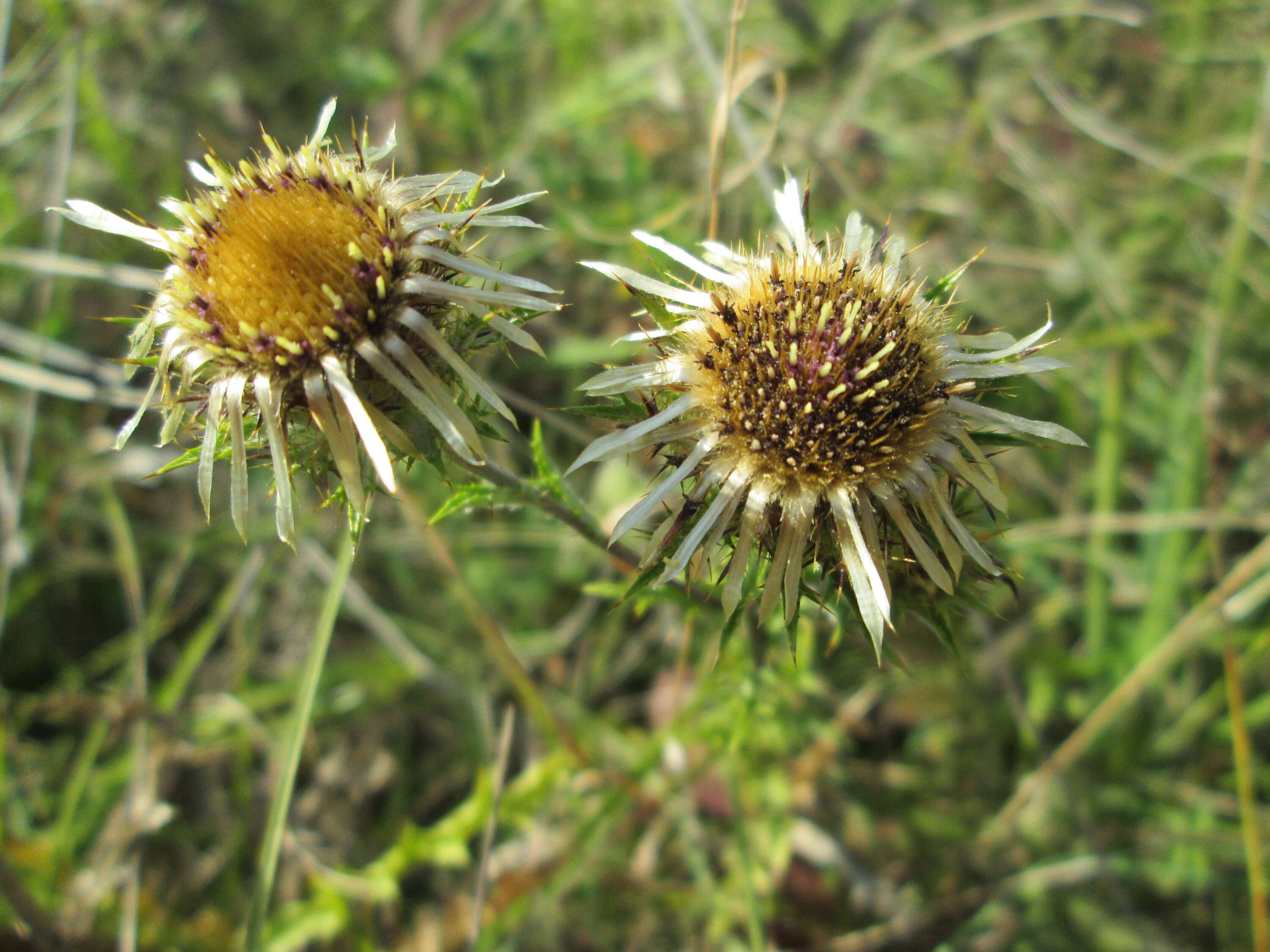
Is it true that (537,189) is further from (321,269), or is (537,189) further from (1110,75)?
(1110,75)

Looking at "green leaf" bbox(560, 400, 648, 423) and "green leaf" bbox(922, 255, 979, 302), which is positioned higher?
"green leaf" bbox(922, 255, 979, 302)

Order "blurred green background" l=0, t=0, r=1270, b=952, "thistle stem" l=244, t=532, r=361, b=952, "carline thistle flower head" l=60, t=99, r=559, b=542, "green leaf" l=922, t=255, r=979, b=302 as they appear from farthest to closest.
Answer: "blurred green background" l=0, t=0, r=1270, b=952 → "thistle stem" l=244, t=532, r=361, b=952 → "green leaf" l=922, t=255, r=979, b=302 → "carline thistle flower head" l=60, t=99, r=559, b=542

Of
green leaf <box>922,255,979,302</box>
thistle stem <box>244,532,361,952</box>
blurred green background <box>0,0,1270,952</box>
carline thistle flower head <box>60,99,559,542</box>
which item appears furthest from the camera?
blurred green background <box>0,0,1270,952</box>

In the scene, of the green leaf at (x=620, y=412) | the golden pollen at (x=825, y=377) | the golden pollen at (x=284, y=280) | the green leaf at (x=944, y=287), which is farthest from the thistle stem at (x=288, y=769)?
the green leaf at (x=944, y=287)

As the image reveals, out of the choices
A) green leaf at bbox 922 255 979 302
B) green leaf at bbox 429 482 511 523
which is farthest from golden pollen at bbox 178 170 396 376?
green leaf at bbox 922 255 979 302

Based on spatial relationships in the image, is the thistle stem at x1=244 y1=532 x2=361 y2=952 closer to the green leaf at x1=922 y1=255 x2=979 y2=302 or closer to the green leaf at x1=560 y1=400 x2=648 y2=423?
the green leaf at x1=560 y1=400 x2=648 y2=423

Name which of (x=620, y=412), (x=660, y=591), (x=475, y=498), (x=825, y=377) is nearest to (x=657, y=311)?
(x=620, y=412)

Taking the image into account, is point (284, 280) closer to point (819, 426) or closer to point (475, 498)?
point (475, 498)
